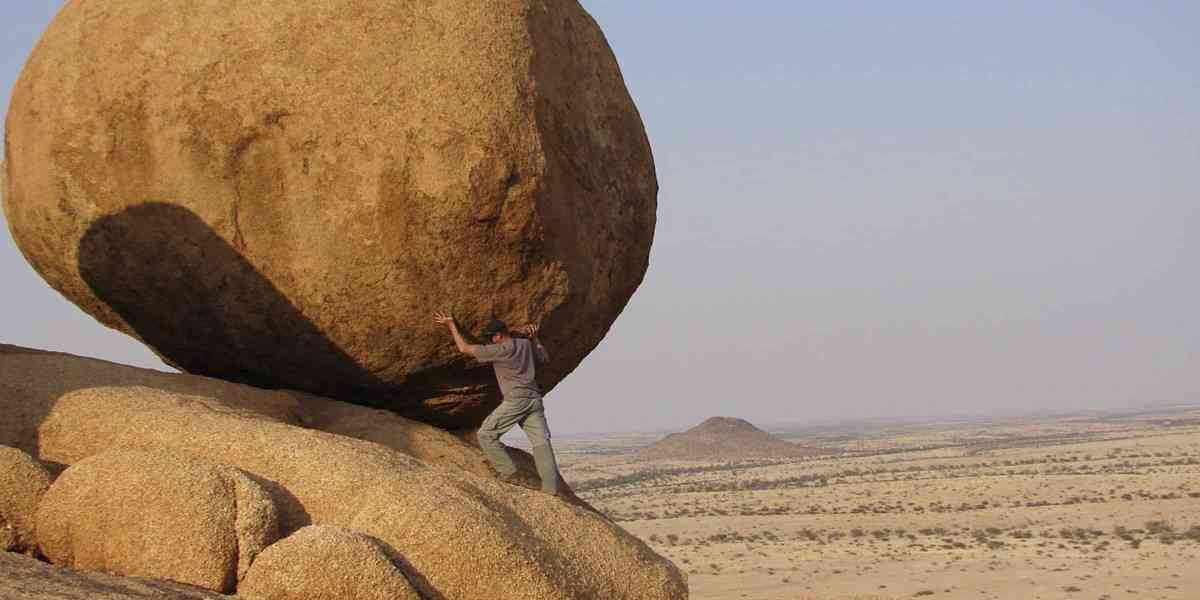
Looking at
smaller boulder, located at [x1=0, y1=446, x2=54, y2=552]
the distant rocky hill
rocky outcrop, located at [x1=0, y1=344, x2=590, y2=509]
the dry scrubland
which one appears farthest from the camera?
the distant rocky hill

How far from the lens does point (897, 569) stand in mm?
26719

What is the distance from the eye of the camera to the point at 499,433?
8.99 m

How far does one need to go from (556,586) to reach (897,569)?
2163cm

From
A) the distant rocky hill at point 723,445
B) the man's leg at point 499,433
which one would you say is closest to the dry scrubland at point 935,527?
the man's leg at point 499,433

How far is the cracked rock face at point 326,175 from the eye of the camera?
8469 millimetres

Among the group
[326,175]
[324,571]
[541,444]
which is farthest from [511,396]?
[324,571]

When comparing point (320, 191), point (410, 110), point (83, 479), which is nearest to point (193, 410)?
point (83, 479)

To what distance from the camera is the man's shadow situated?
29.5ft

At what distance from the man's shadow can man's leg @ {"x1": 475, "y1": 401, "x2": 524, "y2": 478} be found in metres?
0.67

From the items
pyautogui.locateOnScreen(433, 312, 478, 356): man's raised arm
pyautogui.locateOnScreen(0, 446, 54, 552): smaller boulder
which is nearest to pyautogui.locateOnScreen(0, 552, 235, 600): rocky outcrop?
pyautogui.locateOnScreen(0, 446, 54, 552): smaller boulder

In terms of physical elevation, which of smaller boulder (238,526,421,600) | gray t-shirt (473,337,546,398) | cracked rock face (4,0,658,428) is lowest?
smaller boulder (238,526,421,600)

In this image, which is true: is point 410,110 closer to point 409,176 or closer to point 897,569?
point 409,176

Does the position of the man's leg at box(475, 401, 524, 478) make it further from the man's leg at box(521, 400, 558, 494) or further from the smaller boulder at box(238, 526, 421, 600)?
the smaller boulder at box(238, 526, 421, 600)

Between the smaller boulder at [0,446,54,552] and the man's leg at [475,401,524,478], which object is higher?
the man's leg at [475,401,524,478]
